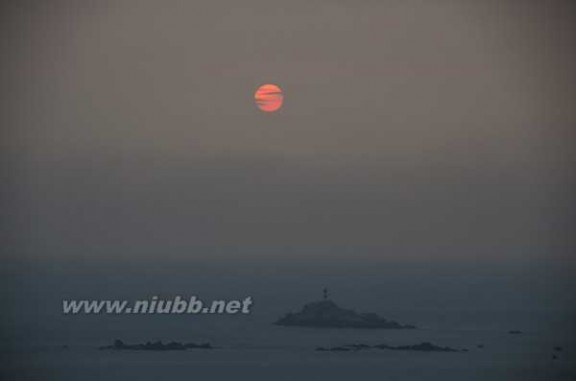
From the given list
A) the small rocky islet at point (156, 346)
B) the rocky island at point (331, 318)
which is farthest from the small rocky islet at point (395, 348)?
the small rocky islet at point (156, 346)

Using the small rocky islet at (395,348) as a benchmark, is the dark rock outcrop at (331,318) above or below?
above

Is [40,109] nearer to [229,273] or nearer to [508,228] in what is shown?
[229,273]

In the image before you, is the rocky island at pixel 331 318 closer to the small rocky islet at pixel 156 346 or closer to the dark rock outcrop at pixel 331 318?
the dark rock outcrop at pixel 331 318

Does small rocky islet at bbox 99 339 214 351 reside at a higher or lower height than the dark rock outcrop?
lower

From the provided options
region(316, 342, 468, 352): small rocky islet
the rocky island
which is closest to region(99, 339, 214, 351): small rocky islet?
the rocky island

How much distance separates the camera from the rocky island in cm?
389

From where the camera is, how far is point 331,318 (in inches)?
153

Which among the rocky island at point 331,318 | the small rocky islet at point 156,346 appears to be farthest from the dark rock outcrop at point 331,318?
the small rocky islet at point 156,346

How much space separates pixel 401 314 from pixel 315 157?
2.33 feet

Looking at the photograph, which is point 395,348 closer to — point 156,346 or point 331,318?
point 331,318

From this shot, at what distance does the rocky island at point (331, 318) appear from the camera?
3.89 meters

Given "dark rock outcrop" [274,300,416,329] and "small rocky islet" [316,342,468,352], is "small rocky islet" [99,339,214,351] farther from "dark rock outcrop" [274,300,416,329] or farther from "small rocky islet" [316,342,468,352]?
"small rocky islet" [316,342,468,352]

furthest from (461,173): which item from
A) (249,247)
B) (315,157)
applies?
(249,247)

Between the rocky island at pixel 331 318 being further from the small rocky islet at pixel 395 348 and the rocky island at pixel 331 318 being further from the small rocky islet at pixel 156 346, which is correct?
the small rocky islet at pixel 156 346
